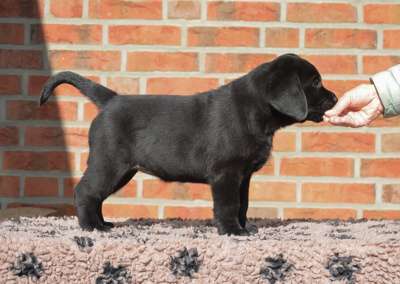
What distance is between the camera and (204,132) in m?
3.16

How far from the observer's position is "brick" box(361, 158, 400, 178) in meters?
4.23

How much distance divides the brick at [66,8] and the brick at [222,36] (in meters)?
0.68

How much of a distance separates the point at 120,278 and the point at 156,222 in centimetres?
98

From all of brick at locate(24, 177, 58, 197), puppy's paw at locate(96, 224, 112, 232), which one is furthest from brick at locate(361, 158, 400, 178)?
brick at locate(24, 177, 58, 197)

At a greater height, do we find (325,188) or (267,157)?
(267,157)

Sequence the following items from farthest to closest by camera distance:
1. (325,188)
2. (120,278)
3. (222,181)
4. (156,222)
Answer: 1. (325,188)
2. (156,222)
3. (222,181)
4. (120,278)

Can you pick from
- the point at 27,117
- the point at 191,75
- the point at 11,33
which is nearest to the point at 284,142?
the point at 191,75

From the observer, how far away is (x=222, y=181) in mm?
3057

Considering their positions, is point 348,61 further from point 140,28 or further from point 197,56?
point 140,28

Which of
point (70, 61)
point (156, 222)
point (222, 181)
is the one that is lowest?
point (156, 222)

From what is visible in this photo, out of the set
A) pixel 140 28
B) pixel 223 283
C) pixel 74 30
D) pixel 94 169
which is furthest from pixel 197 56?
pixel 223 283

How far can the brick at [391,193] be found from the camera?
13.9ft

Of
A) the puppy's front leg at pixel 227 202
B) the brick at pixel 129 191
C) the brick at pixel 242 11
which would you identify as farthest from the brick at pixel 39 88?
the puppy's front leg at pixel 227 202

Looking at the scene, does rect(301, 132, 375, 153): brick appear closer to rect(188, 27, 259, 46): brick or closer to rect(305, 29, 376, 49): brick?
rect(305, 29, 376, 49): brick
